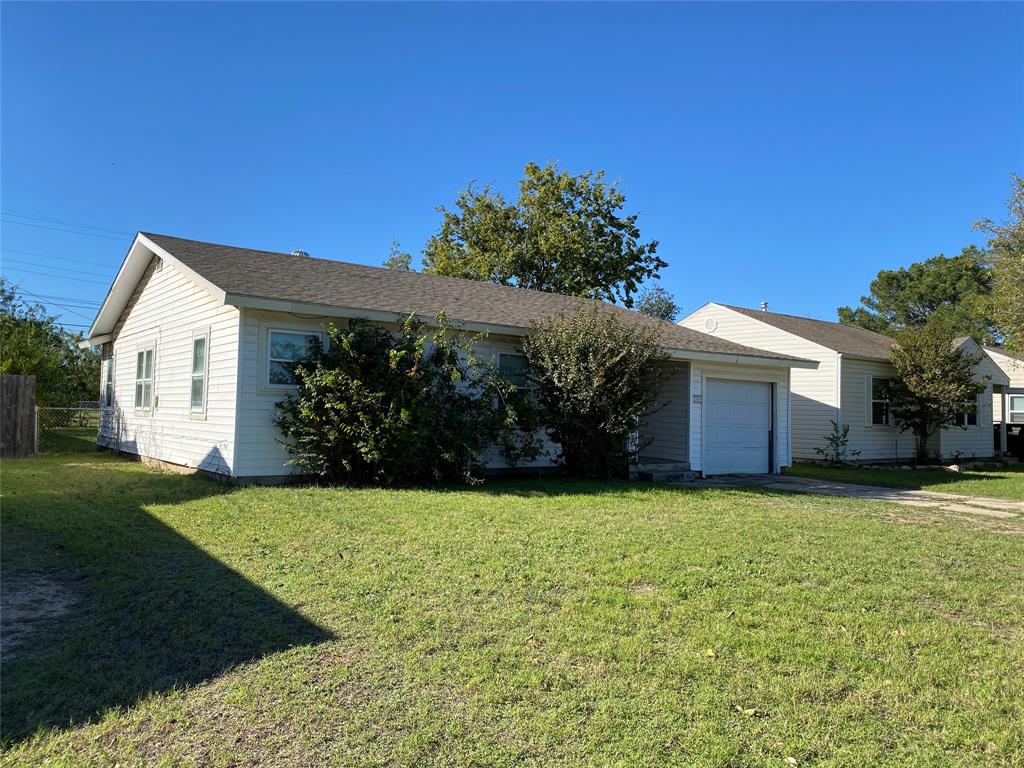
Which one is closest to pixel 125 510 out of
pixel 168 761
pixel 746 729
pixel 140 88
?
pixel 168 761

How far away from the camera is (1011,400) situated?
99.9 ft

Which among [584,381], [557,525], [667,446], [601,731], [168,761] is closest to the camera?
[168,761]

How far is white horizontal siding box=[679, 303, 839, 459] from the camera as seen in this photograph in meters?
18.6

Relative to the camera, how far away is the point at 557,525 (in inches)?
290

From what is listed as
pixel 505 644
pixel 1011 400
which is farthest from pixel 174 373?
pixel 1011 400

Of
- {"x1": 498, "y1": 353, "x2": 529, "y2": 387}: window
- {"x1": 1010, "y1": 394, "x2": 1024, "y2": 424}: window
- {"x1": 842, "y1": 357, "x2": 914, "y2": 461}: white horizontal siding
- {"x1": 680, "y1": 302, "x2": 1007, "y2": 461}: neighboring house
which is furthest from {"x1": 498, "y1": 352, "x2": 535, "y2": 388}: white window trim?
{"x1": 1010, "y1": 394, "x2": 1024, "y2": 424}: window

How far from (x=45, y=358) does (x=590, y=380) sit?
15.3 m

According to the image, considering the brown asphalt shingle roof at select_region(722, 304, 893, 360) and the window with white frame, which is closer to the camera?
the brown asphalt shingle roof at select_region(722, 304, 893, 360)

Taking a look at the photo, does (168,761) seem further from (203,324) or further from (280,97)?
(280,97)

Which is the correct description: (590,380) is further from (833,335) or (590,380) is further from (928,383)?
(833,335)

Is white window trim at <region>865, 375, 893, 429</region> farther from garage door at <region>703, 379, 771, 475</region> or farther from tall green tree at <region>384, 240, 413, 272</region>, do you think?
tall green tree at <region>384, 240, 413, 272</region>

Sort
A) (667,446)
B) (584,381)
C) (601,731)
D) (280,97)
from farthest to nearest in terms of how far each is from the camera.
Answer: (280,97), (667,446), (584,381), (601,731)

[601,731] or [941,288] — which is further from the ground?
[941,288]

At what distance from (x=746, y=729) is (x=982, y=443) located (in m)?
24.8
